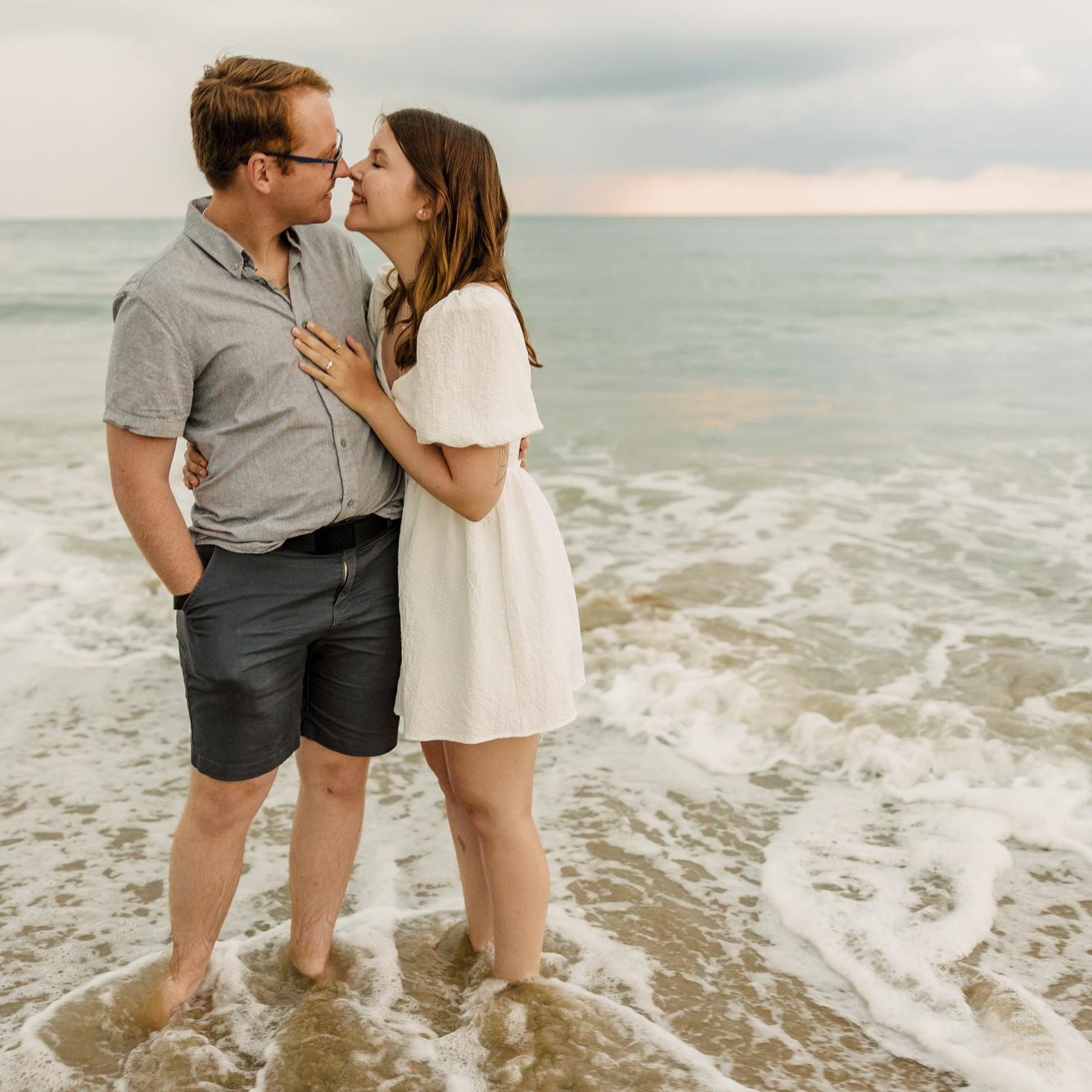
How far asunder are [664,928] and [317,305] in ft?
7.00

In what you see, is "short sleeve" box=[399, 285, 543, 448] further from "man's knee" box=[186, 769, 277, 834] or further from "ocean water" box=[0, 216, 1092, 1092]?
"ocean water" box=[0, 216, 1092, 1092]

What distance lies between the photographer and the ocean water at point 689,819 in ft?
9.50

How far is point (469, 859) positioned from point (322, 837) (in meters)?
0.40

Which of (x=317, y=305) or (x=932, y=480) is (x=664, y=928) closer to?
(x=317, y=305)

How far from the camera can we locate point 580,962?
3.25m

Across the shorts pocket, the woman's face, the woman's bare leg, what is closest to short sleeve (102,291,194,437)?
the shorts pocket

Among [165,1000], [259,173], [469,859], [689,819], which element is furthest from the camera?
[689,819]

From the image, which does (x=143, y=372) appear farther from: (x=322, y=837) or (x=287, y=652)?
(x=322, y=837)

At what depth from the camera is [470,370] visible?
7.89 feet

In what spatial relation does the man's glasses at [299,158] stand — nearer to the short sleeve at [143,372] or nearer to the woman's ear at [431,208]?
the woman's ear at [431,208]

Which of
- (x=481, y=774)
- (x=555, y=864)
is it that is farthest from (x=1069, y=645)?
(x=481, y=774)

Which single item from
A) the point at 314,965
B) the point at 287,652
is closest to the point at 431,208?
the point at 287,652

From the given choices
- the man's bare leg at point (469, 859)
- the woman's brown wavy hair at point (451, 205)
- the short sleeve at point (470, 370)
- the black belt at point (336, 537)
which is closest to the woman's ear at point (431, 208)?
the woman's brown wavy hair at point (451, 205)

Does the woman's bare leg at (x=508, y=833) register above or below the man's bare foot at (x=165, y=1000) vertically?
above
